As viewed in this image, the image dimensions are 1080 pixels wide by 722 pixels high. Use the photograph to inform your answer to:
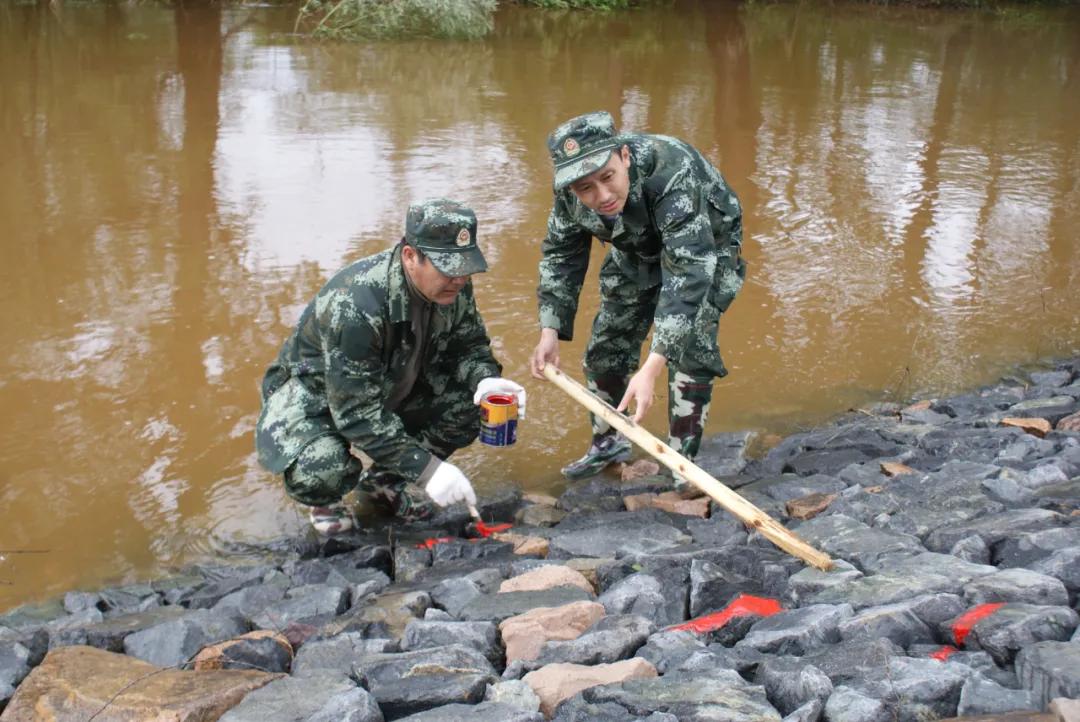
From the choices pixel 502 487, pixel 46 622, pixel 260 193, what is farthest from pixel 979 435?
pixel 260 193

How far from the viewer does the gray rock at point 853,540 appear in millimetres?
3559

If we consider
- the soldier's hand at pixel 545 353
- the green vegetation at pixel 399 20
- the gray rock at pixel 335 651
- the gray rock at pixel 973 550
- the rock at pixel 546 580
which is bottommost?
the gray rock at pixel 335 651

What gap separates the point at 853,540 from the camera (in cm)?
369

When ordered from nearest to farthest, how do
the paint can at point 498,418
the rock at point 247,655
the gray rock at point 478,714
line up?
the gray rock at point 478,714, the rock at point 247,655, the paint can at point 498,418

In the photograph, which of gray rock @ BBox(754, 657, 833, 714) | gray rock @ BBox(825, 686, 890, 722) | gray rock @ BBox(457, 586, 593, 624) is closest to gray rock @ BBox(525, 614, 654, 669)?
gray rock @ BBox(457, 586, 593, 624)

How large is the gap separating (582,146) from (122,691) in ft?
7.36

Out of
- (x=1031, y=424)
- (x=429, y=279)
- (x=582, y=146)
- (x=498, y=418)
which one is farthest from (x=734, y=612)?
(x=1031, y=424)

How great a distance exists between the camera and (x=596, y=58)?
1591 cm

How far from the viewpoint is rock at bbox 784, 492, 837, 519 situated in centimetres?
431

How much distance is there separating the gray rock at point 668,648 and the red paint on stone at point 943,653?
0.59 metres

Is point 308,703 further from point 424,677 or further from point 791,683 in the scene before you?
point 791,683

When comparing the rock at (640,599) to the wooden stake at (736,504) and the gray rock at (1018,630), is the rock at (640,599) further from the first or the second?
the gray rock at (1018,630)

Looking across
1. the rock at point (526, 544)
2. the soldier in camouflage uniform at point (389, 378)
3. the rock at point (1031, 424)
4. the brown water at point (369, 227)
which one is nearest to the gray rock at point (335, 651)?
the soldier in camouflage uniform at point (389, 378)

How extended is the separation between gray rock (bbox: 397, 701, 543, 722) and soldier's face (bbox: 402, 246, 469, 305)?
155cm
